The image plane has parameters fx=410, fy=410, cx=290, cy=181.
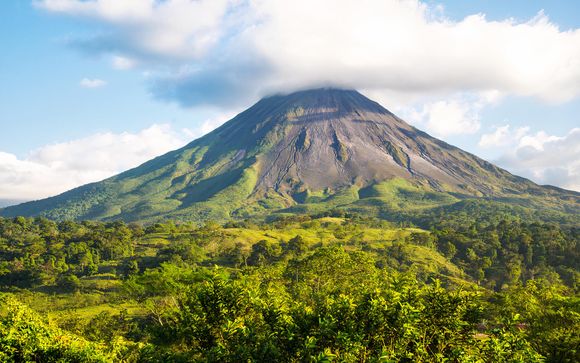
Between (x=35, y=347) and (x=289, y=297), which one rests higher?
(x=35, y=347)

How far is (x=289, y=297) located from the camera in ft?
117

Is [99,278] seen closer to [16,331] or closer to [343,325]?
[16,331]

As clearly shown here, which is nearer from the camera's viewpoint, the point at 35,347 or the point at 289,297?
the point at 35,347

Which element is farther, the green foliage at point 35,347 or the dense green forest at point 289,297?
the green foliage at point 35,347

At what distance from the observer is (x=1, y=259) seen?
104938 millimetres

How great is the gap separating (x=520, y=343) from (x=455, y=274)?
3691 inches

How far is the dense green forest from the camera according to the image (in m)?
17.4

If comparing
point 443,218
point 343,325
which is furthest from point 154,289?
point 443,218

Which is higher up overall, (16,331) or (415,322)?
(16,331)

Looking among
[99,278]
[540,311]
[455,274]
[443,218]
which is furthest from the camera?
[443,218]

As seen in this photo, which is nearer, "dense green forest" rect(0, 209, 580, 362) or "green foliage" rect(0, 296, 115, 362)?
"dense green forest" rect(0, 209, 580, 362)

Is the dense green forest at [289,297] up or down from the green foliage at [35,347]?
down

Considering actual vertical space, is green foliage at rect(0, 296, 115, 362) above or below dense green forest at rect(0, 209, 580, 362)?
above

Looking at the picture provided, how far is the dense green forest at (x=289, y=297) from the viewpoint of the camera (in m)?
17.4
